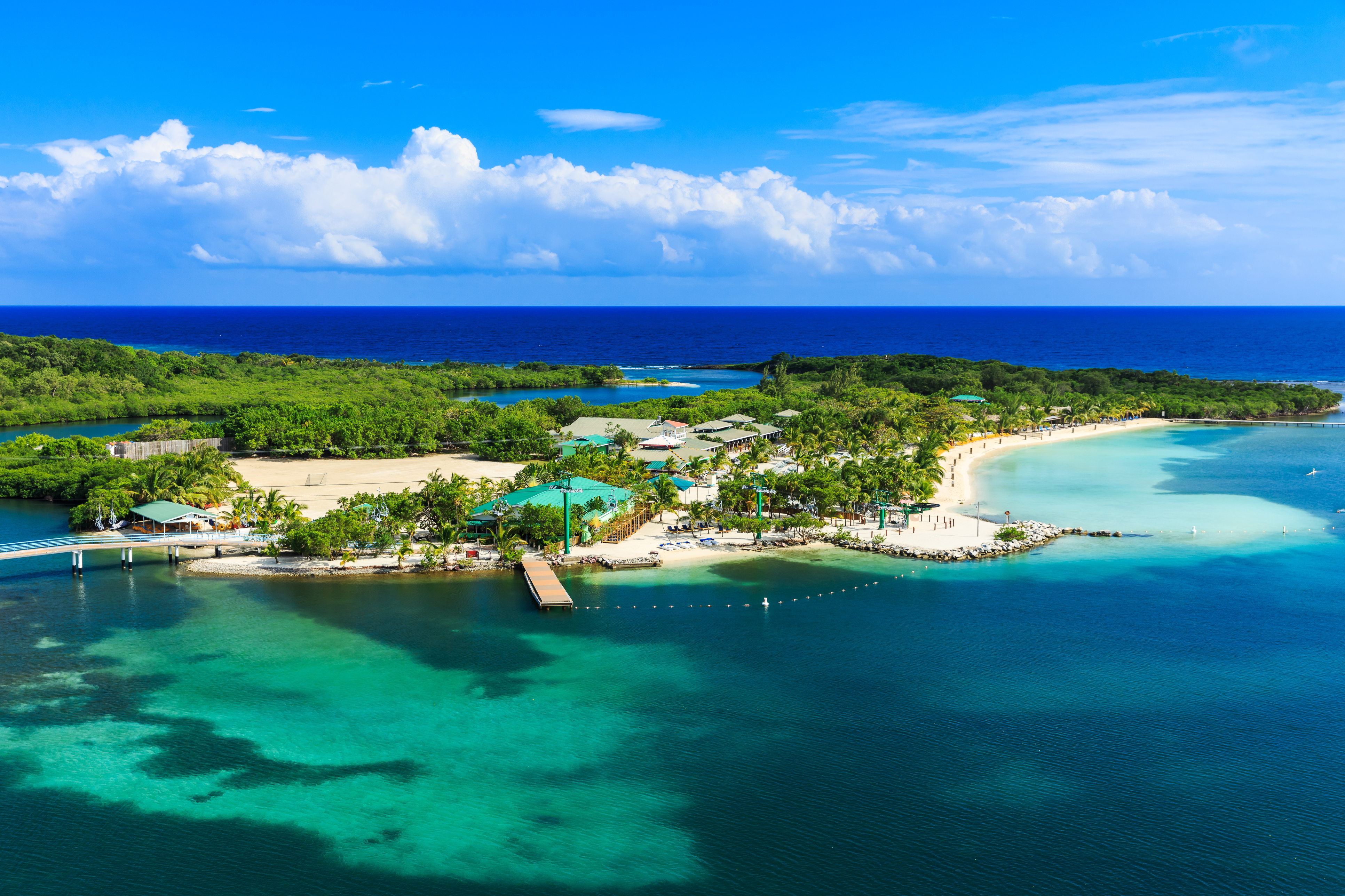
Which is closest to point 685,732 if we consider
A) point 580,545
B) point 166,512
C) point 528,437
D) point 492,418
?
point 580,545

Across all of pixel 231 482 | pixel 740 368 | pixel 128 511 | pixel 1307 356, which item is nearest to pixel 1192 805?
pixel 128 511

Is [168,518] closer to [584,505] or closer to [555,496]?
[555,496]

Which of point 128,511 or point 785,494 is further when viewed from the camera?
point 785,494

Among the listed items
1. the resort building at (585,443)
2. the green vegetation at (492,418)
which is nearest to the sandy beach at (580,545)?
the green vegetation at (492,418)

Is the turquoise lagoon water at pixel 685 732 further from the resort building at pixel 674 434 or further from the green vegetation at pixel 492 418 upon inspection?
the resort building at pixel 674 434

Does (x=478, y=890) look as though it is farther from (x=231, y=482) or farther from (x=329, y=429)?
(x=329, y=429)

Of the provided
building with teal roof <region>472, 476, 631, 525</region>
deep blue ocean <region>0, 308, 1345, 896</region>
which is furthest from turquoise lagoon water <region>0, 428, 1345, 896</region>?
building with teal roof <region>472, 476, 631, 525</region>

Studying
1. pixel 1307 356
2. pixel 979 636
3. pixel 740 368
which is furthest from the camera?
pixel 1307 356

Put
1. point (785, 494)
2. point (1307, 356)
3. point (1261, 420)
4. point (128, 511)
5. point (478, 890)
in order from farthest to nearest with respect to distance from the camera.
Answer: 1. point (1307, 356)
2. point (1261, 420)
3. point (785, 494)
4. point (128, 511)
5. point (478, 890)
